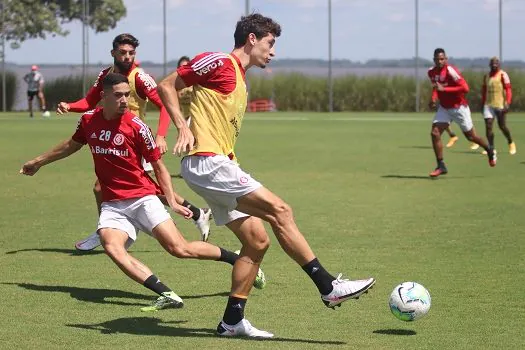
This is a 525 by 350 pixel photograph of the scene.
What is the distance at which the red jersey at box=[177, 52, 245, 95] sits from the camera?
26.3ft

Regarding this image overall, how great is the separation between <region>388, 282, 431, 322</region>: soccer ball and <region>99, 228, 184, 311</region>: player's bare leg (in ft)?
5.69

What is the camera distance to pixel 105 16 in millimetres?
68500

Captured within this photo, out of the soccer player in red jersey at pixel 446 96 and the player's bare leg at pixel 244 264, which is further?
the soccer player in red jersey at pixel 446 96

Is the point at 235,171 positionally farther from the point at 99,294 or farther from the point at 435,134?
the point at 435,134

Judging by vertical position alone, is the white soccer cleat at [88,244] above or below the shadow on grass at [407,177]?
above

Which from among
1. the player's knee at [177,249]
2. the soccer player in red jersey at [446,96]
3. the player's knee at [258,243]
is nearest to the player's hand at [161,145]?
the player's knee at [177,249]

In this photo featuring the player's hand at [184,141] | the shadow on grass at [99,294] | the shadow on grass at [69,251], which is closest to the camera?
the player's hand at [184,141]

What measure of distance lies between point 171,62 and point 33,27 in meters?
9.13

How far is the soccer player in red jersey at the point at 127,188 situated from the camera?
29.3ft

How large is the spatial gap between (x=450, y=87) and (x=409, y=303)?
13.6 meters

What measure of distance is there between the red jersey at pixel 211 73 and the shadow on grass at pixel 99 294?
7.16 ft

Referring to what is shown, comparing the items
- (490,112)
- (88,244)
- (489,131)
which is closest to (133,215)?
(88,244)

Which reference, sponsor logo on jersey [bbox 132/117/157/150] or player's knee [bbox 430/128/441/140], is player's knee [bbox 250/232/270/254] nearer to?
sponsor logo on jersey [bbox 132/117/157/150]

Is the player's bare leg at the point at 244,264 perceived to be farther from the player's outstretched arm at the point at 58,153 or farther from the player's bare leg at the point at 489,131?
the player's bare leg at the point at 489,131
